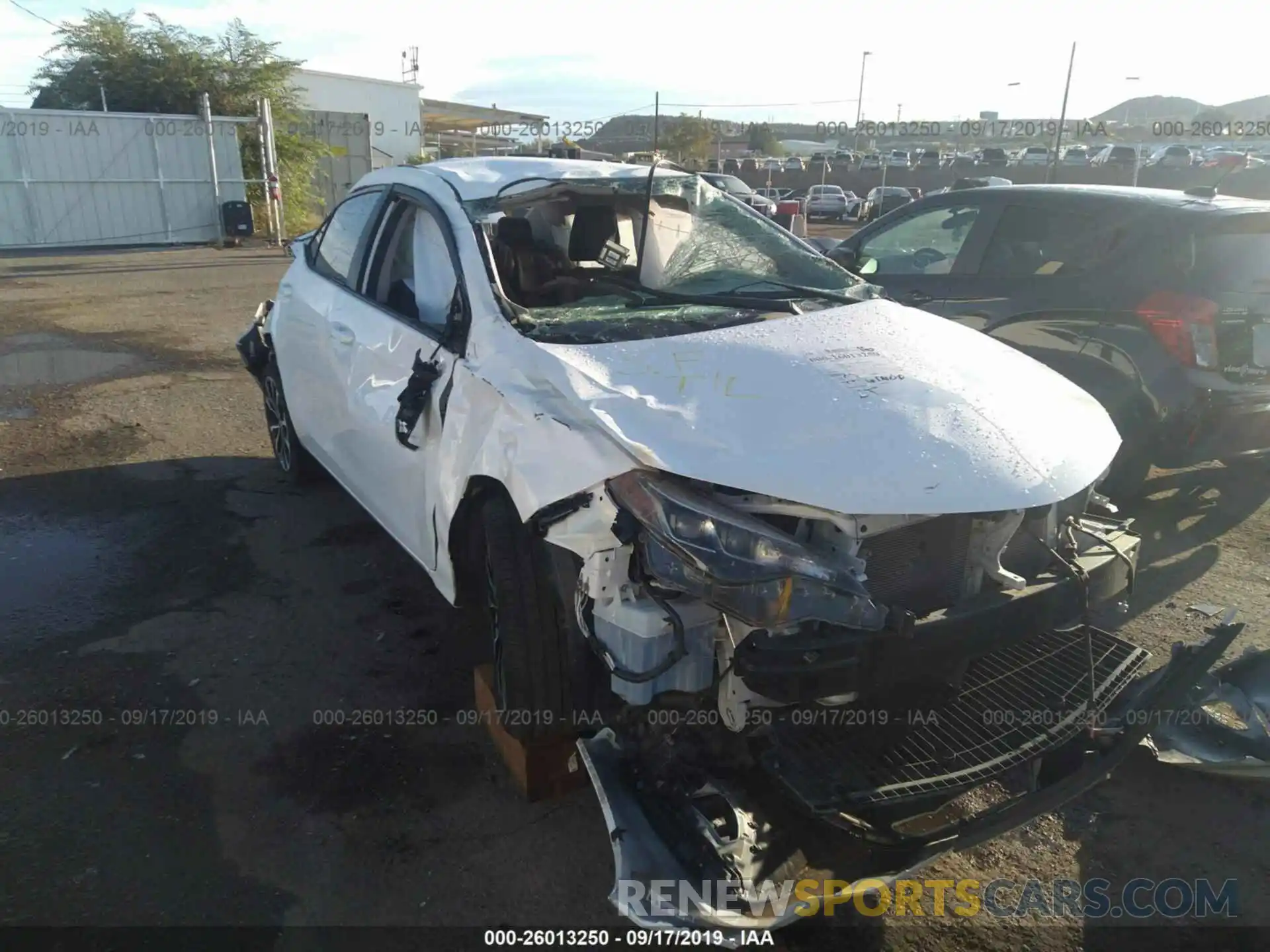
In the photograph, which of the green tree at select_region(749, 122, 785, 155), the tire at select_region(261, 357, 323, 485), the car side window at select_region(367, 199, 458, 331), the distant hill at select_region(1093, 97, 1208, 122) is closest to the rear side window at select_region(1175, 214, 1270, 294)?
the car side window at select_region(367, 199, 458, 331)

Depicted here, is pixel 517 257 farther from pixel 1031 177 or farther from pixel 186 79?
pixel 1031 177

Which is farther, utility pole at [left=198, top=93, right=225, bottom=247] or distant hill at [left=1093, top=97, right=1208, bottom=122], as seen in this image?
distant hill at [left=1093, top=97, right=1208, bottom=122]

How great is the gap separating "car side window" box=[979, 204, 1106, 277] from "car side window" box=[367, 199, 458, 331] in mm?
3352

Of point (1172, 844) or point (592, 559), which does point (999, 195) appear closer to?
point (1172, 844)

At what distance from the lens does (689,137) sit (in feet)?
165

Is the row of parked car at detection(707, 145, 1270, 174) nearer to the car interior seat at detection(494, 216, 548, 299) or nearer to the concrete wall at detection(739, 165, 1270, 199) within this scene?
the concrete wall at detection(739, 165, 1270, 199)

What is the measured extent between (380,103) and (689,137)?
2063cm

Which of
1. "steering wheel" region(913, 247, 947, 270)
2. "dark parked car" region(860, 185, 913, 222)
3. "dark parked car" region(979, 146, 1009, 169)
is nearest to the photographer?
"steering wheel" region(913, 247, 947, 270)

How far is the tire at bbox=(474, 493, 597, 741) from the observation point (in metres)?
2.59

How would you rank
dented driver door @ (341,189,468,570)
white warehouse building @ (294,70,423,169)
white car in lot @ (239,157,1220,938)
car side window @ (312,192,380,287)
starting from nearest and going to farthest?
white car in lot @ (239,157,1220,938)
dented driver door @ (341,189,468,570)
car side window @ (312,192,380,287)
white warehouse building @ (294,70,423,169)

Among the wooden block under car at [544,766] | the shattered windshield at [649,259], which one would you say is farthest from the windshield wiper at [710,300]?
the wooden block under car at [544,766]

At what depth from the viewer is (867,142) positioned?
80.8 meters

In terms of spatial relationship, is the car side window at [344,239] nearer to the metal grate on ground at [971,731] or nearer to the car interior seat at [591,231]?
the car interior seat at [591,231]

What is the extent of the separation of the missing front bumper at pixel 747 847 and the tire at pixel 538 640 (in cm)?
28
